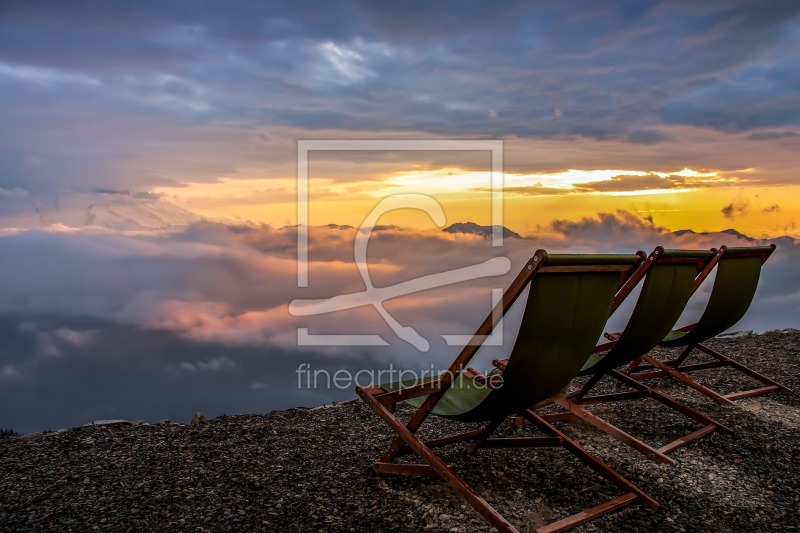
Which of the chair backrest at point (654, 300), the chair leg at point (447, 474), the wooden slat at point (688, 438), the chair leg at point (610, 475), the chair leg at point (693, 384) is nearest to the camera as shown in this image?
the chair leg at point (447, 474)

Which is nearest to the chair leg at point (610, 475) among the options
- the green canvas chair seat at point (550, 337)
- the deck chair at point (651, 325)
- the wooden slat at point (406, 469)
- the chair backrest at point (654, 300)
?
the green canvas chair seat at point (550, 337)

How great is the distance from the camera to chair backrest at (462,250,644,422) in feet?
10.4

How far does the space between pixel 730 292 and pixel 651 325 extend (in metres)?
1.76

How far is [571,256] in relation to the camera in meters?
3.19

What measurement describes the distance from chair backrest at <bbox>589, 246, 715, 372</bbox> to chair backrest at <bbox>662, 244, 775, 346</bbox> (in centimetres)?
97

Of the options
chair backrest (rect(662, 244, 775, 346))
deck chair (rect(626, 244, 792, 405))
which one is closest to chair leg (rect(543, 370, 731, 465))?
deck chair (rect(626, 244, 792, 405))

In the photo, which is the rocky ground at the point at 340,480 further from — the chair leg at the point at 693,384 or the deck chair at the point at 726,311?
the deck chair at the point at 726,311

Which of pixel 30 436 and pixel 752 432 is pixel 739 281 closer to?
pixel 752 432

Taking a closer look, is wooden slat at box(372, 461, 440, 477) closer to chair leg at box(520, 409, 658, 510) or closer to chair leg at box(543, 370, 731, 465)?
chair leg at box(520, 409, 658, 510)

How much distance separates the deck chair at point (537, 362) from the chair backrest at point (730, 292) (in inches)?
101

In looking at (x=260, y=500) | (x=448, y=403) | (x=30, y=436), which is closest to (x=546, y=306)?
(x=448, y=403)

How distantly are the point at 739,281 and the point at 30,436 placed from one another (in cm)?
610

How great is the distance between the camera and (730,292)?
5.96 metres

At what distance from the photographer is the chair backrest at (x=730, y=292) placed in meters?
5.82
